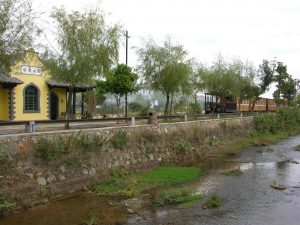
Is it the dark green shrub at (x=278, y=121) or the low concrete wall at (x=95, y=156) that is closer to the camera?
the low concrete wall at (x=95, y=156)

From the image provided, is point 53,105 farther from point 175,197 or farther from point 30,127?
point 175,197

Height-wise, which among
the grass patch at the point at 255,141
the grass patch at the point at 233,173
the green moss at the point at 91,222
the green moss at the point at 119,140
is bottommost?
the green moss at the point at 91,222

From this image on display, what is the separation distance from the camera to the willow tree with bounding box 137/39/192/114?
3206 cm

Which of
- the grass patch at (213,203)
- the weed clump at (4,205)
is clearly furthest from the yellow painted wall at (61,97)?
the grass patch at (213,203)

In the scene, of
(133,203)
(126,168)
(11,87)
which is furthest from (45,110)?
(133,203)

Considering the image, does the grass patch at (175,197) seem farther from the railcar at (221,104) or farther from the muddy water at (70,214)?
the railcar at (221,104)

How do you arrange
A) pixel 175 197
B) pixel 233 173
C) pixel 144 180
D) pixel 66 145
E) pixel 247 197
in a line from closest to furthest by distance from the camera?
1. pixel 175 197
2. pixel 247 197
3. pixel 66 145
4. pixel 144 180
5. pixel 233 173

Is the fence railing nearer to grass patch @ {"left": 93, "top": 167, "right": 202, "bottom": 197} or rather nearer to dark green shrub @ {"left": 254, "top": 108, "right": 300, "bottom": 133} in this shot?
dark green shrub @ {"left": 254, "top": 108, "right": 300, "bottom": 133}

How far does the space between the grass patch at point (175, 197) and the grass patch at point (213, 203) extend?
59cm

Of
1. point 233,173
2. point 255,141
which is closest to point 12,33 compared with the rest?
point 233,173

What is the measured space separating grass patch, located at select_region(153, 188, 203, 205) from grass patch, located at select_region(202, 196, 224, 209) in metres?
0.59

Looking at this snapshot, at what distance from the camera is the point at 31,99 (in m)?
30.0

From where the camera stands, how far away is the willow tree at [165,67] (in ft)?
105

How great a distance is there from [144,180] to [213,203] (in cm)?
460
